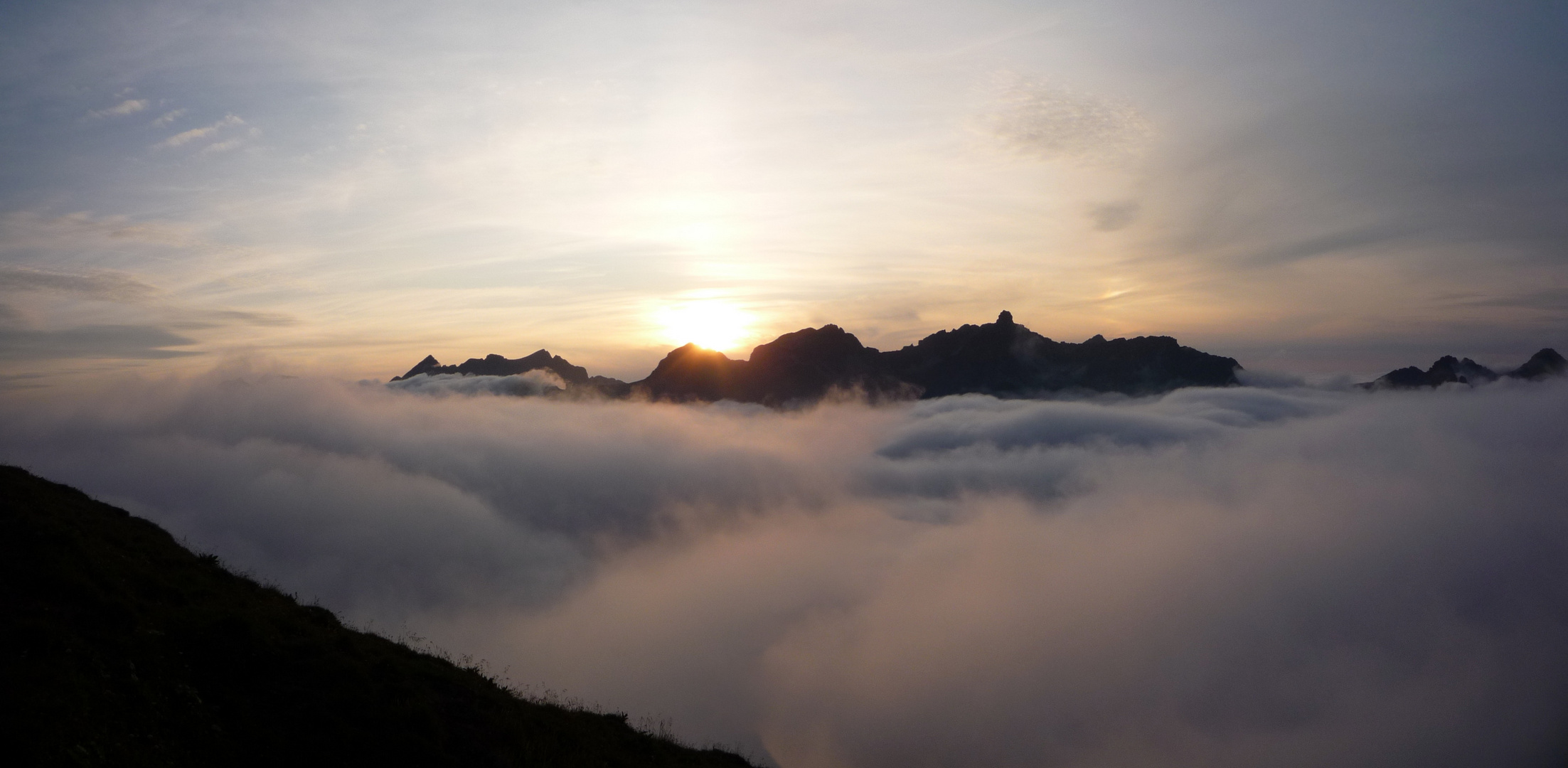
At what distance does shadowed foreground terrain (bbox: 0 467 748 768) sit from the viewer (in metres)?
16.2

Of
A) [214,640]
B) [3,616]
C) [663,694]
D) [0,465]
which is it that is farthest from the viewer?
[663,694]

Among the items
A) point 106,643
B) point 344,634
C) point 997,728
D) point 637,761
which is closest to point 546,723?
Answer: point 637,761

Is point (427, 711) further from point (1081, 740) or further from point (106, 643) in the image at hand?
point (1081, 740)

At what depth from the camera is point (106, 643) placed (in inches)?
742

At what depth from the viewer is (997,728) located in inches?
7840

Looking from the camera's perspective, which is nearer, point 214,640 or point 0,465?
point 214,640

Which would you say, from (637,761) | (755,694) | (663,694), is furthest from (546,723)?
(755,694)

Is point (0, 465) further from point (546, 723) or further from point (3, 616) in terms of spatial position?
point (546, 723)

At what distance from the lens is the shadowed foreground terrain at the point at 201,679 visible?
53.2ft

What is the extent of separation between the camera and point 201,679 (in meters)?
19.9

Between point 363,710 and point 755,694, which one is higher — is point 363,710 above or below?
above

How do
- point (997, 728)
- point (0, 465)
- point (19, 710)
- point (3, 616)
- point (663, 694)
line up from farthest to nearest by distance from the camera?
1. point (997, 728)
2. point (663, 694)
3. point (0, 465)
4. point (3, 616)
5. point (19, 710)

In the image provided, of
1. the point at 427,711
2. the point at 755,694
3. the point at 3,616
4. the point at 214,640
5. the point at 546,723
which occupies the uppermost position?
the point at 3,616

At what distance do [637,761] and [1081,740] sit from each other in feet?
707
